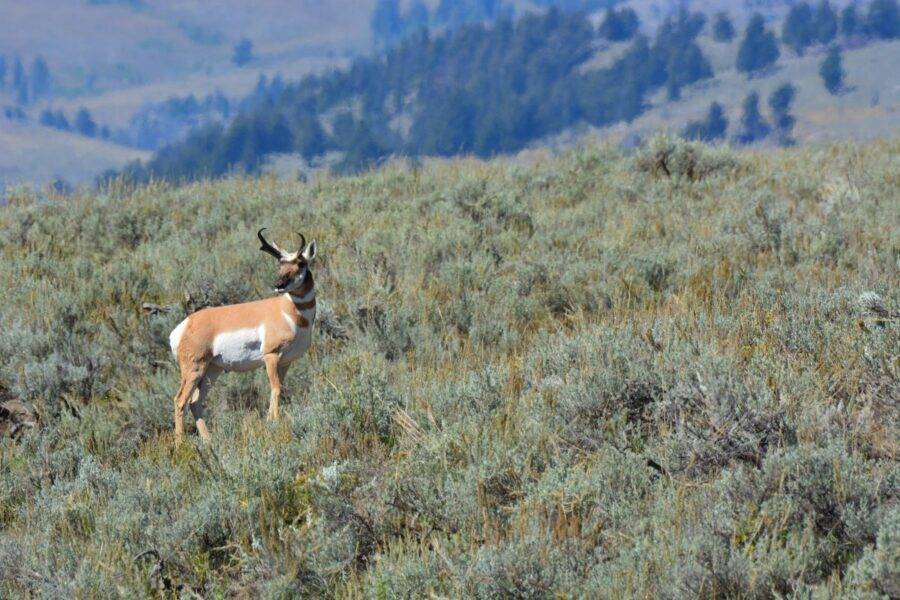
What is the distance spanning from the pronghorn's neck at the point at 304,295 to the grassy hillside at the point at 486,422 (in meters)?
0.51

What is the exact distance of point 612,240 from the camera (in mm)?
9117

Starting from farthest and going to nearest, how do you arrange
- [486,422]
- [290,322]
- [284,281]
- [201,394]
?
1. [201,394]
2. [290,322]
3. [284,281]
4. [486,422]

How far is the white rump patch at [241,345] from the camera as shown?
605 cm

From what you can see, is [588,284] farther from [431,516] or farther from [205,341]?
[431,516]

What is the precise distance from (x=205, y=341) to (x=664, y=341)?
286cm

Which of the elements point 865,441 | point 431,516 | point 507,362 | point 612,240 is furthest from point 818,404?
point 612,240

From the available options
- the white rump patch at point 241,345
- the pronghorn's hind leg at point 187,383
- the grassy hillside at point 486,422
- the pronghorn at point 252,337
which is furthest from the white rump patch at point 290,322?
the pronghorn's hind leg at point 187,383

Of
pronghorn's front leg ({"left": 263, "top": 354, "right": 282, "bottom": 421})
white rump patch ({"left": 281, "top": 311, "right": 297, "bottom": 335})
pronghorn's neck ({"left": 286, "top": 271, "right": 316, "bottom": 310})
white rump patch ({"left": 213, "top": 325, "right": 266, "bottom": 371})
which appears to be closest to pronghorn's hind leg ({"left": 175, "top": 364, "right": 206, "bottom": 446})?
white rump patch ({"left": 213, "top": 325, "right": 266, "bottom": 371})

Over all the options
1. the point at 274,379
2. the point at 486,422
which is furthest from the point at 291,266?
the point at 486,422

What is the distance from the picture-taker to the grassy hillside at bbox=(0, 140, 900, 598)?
3.60 m

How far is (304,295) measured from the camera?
6.03m

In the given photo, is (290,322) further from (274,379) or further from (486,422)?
(486,422)

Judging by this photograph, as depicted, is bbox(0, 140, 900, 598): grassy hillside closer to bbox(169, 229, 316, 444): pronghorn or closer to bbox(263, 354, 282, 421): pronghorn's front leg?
Answer: bbox(263, 354, 282, 421): pronghorn's front leg

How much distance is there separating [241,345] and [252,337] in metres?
0.09
